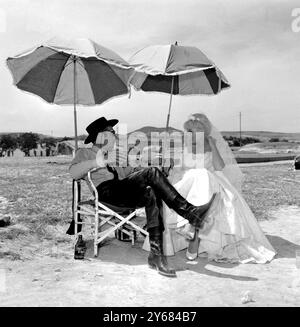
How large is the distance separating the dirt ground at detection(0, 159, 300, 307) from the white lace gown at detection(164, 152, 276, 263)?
17 cm

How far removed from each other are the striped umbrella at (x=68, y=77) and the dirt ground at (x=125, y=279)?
4.95 ft

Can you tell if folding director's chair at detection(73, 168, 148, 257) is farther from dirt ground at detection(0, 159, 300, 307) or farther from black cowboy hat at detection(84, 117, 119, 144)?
black cowboy hat at detection(84, 117, 119, 144)

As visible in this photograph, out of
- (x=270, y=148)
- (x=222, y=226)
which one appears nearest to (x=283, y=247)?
(x=222, y=226)

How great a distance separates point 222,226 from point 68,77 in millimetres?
3005

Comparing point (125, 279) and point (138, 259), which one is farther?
point (138, 259)

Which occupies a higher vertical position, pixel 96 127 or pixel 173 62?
pixel 173 62

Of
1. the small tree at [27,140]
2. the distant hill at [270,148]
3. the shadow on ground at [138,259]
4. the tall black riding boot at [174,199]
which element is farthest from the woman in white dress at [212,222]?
the small tree at [27,140]

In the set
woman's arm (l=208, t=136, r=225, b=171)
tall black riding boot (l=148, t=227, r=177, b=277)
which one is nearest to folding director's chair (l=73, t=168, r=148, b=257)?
tall black riding boot (l=148, t=227, r=177, b=277)

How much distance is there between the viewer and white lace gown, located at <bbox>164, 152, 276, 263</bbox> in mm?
5207

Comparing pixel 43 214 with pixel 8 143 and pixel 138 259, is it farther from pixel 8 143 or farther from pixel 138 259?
pixel 8 143

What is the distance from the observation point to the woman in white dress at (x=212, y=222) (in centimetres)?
522

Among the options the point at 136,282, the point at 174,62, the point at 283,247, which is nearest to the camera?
the point at 136,282

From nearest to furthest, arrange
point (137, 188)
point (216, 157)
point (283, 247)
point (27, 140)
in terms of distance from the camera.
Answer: point (137, 188) < point (216, 157) < point (283, 247) < point (27, 140)

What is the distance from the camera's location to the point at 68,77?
641 centimetres
